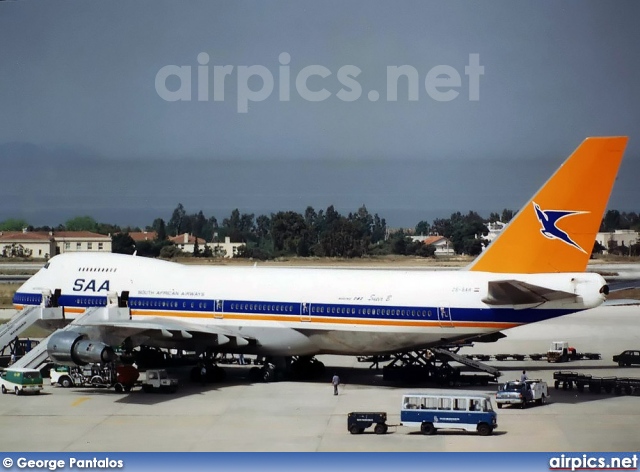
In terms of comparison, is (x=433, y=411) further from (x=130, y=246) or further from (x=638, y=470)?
(x=130, y=246)

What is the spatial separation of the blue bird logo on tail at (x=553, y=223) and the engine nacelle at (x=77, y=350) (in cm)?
1829

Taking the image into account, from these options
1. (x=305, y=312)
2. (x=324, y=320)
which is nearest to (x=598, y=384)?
(x=324, y=320)

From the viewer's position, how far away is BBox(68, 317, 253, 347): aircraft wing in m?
43.6

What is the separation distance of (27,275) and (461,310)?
7475 centimetres

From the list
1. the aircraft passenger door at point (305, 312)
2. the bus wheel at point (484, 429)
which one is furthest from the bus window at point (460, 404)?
the aircraft passenger door at point (305, 312)

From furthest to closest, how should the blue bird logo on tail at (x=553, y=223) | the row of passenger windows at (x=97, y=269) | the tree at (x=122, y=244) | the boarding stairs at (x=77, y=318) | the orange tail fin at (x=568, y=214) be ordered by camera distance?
the tree at (x=122, y=244)
the row of passenger windows at (x=97, y=269)
the boarding stairs at (x=77, y=318)
the blue bird logo on tail at (x=553, y=223)
the orange tail fin at (x=568, y=214)

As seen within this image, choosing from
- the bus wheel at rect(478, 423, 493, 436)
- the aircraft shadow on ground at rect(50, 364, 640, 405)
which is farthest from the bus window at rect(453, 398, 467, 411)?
the aircraft shadow on ground at rect(50, 364, 640, 405)

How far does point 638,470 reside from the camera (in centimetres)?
2919

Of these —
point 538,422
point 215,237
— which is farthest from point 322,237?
point 538,422

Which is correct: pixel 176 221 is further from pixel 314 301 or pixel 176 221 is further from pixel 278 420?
pixel 278 420

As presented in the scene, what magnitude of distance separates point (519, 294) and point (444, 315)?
3399mm

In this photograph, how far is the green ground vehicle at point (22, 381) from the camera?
144 feet

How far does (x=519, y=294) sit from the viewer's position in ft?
137

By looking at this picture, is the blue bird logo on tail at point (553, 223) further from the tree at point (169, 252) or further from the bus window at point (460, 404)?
the tree at point (169, 252)
